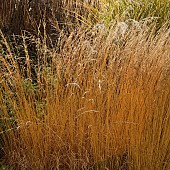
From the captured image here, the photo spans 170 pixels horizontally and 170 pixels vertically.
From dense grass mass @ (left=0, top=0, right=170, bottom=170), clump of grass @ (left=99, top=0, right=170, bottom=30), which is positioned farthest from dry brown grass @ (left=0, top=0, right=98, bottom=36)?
dense grass mass @ (left=0, top=0, right=170, bottom=170)

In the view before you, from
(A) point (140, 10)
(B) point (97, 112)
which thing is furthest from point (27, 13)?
(B) point (97, 112)

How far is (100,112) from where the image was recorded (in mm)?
3080

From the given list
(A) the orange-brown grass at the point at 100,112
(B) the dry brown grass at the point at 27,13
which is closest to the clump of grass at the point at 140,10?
(B) the dry brown grass at the point at 27,13

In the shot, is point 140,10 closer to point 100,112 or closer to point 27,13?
point 100,112

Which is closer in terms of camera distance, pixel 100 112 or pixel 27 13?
pixel 100 112

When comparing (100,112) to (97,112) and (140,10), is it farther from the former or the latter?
(140,10)

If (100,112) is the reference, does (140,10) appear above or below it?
above

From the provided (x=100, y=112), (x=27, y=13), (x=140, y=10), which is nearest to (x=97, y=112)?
(x=100, y=112)

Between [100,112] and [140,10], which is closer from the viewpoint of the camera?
[100,112]

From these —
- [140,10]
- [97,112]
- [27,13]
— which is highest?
[140,10]

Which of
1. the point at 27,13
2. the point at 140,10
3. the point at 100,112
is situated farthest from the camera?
the point at 27,13

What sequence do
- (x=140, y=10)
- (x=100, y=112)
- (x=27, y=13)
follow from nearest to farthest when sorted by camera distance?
(x=100, y=112)
(x=140, y=10)
(x=27, y=13)

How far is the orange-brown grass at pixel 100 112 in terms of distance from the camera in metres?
3.04

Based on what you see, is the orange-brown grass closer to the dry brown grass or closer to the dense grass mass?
the dense grass mass
